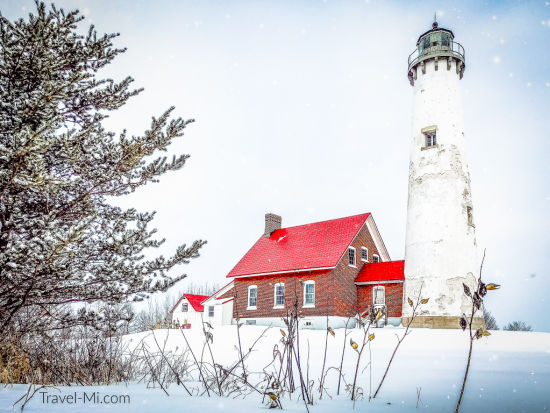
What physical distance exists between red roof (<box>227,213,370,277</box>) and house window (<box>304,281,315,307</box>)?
119 centimetres

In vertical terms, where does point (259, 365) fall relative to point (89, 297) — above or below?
below

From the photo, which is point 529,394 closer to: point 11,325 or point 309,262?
point 11,325

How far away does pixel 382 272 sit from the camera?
939 inches

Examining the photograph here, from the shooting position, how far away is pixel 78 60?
6.56m

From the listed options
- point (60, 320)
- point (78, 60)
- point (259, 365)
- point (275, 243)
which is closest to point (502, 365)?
point (259, 365)

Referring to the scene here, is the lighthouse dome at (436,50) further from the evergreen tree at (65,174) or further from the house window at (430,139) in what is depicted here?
the evergreen tree at (65,174)

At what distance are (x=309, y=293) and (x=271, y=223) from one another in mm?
7422

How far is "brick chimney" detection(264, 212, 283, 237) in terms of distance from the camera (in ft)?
96.3

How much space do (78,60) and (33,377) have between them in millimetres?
4912

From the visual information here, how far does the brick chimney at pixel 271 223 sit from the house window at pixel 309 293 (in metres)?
6.41

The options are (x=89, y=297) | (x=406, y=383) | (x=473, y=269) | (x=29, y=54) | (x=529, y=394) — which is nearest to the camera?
(x=529, y=394)

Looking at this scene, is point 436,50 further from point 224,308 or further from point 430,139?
point 224,308

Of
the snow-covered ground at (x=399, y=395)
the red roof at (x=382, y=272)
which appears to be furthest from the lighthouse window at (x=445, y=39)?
the snow-covered ground at (x=399, y=395)

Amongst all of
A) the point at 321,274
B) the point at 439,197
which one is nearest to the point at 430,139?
the point at 439,197
